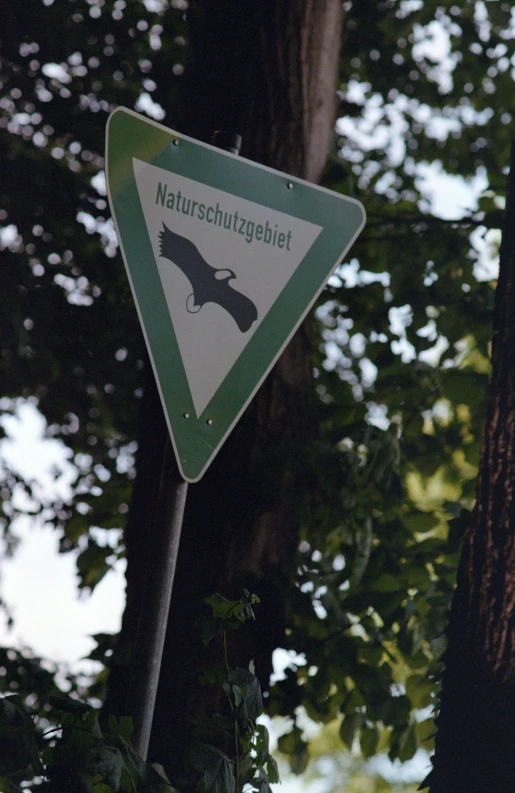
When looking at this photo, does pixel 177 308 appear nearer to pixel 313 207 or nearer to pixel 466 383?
pixel 313 207

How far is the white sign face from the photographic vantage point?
1456 millimetres

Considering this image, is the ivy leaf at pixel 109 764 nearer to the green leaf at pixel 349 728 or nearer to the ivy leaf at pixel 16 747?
the ivy leaf at pixel 16 747

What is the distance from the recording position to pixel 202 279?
1479mm

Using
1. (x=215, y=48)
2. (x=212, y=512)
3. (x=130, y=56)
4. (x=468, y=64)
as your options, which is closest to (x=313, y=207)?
(x=212, y=512)

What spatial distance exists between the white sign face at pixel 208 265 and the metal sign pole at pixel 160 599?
6.1 inches

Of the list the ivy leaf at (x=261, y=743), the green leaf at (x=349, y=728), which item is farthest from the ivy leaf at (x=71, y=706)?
the green leaf at (x=349, y=728)

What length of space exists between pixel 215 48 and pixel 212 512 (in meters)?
1.68

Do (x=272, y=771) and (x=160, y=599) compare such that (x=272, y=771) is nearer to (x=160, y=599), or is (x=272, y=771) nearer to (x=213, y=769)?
(x=213, y=769)

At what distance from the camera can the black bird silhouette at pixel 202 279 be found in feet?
4.80

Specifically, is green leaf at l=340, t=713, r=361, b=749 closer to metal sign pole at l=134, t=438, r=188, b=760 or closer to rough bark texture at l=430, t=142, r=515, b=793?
rough bark texture at l=430, t=142, r=515, b=793

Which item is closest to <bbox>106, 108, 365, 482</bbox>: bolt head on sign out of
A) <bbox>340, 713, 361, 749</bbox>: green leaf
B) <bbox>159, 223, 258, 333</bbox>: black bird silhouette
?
<bbox>159, 223, 258, 333</bbox>: black bird silhouette

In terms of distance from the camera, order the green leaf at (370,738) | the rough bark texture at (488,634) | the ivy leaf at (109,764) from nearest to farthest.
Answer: the ivy leaf at (109,764) → the rough bark texture at (488,634) → the green leaf at (370,738)

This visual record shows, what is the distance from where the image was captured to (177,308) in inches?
57.1

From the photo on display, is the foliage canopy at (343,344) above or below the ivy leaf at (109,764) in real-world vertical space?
above
